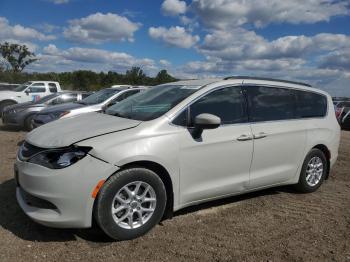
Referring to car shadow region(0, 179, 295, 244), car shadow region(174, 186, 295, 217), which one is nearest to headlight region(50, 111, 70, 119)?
car shadow region(0, 179, 295, 244)

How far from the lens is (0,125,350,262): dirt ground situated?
12.2 feet

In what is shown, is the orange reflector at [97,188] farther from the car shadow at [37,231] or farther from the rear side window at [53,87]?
the rear side window at [53,87]

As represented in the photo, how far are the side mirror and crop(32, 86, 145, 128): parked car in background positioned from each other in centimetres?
608

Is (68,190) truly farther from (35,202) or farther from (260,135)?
(260,135)

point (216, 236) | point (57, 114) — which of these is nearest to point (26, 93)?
point (57, 114)

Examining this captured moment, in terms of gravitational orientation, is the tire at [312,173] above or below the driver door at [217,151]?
below

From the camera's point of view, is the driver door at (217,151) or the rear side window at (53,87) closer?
the driver door at (217,151)

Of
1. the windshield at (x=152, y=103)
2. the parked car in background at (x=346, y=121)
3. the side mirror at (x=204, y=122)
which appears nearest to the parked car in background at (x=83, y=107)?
the windshield at (x=152, y=103)

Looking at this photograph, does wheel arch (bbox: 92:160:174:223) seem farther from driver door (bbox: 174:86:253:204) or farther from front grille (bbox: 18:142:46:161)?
front grille (bbox: 18:142:46:161)

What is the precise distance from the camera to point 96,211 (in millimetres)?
3760

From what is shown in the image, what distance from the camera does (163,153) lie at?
4074 millimetres

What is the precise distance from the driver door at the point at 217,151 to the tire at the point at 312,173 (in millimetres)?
1342

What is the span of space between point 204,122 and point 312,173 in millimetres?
2669

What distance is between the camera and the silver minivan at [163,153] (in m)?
3.71
